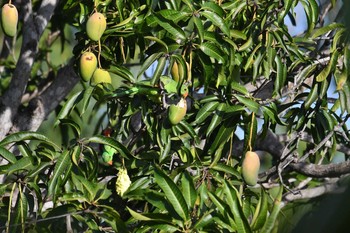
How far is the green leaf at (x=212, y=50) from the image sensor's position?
5.61ft

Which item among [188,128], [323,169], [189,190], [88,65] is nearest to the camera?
[189,190]

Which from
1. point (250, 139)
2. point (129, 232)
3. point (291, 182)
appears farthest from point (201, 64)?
point (291, 182)

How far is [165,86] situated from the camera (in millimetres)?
1686

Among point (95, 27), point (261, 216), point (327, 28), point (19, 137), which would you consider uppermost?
point (95, 27)

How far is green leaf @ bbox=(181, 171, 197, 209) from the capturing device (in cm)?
145

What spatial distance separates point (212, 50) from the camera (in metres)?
1.71

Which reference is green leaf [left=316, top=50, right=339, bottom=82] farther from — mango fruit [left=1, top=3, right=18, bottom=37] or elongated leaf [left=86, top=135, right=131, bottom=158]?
mango fruit [left=1, top=3, right=18, bottom=37]

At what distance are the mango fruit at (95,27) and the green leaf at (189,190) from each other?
1.61 feet

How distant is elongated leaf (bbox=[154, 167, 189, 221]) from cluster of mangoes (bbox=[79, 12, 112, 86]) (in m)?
0.47

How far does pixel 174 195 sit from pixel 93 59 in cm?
55

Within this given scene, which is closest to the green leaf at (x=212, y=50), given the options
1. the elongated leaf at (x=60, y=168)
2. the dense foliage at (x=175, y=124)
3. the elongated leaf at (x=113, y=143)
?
the dense foliage at (x=175, y=124)

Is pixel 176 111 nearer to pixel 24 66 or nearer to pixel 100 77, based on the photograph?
pixel 100 77

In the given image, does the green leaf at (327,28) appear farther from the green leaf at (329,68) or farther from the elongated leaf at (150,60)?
the elongated leaf at (150,60)

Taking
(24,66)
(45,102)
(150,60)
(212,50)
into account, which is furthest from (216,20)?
(45,102)
